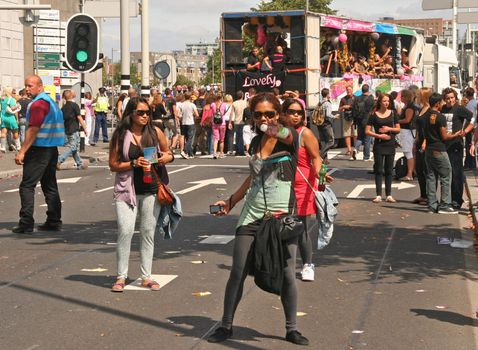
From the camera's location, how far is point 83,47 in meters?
25.2

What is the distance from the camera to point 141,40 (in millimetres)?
32875

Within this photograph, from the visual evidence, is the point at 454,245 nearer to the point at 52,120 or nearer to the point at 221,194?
the point at 52,120

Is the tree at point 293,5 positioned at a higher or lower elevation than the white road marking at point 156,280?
higher

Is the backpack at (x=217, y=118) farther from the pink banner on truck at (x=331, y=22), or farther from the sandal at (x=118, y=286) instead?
the sandal at (x=118, y=286)

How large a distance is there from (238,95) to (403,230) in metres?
14.8

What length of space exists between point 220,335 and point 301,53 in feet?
70.8

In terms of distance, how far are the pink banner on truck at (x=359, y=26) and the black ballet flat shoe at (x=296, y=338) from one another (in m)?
24.2

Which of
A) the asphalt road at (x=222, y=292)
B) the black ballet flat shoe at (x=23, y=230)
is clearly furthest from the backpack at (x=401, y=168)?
the black ballet flat shoe at (x=23, y=230)

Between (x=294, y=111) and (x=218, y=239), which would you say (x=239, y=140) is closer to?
(x=218, y=239)

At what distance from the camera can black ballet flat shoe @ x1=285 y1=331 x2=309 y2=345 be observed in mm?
6871

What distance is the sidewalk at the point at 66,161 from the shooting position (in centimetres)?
2255

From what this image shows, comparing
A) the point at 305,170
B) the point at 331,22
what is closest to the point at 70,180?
the point at 331,22

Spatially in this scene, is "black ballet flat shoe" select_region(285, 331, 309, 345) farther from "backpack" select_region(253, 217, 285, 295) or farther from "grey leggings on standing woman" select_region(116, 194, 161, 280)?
"grey leggings on standing woman" select_region(116, 194, 161, 280)

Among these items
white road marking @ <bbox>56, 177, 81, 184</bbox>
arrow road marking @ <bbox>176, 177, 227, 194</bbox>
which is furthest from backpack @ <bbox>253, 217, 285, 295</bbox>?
white road marking @ <bbox>56, 177, 81, 184</bbox>
